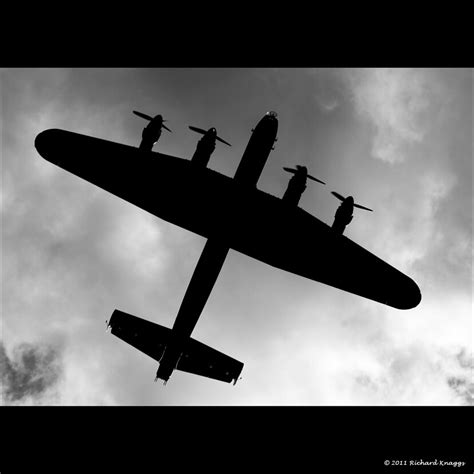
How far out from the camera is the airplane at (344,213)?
64.3 ft

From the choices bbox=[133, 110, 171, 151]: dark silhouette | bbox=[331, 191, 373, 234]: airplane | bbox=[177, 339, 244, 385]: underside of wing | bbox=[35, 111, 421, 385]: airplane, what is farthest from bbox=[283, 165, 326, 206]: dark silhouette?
bbox=[177, 339, 244, 385]: underside of wing

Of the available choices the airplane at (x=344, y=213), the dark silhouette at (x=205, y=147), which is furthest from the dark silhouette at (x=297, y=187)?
the dark silhouette at (x=205, y=147)

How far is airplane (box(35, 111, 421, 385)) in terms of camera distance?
722 inches

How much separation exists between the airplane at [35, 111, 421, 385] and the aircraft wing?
0.05 m

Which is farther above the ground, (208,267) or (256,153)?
(256,153)

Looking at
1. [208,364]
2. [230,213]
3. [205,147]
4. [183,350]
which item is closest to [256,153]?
[205,147]

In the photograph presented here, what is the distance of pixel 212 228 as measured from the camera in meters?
18.8

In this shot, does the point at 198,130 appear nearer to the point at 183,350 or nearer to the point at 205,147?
the point at 205,147

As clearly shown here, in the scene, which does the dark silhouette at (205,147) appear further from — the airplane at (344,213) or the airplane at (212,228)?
the airplane at (344,213)

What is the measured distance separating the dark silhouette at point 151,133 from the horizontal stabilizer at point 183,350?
9285 millimetres

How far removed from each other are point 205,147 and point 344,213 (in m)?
8.46
